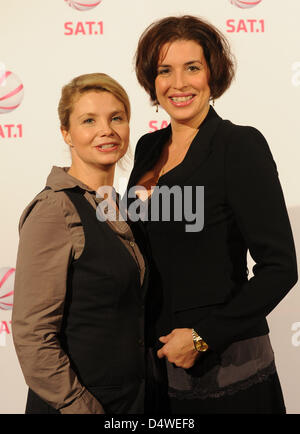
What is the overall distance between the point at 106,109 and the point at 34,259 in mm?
438

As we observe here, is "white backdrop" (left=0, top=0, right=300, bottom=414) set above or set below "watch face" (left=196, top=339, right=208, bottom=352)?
above

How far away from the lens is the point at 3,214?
223 centimetres

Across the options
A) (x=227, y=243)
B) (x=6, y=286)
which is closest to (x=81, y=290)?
(x=227, y=243)

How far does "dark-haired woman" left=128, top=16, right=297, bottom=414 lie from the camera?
1.33m

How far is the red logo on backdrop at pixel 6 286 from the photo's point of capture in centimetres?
225

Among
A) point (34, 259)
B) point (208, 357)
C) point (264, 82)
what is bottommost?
point (208, 357)

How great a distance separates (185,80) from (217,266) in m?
0.54

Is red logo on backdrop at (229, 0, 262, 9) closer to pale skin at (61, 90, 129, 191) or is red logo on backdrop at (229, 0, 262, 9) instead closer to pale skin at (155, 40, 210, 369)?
pale skin at (155, 40, 210, 369)

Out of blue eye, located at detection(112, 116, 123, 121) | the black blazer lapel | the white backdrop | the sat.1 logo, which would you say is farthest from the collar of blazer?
the sat.1 logo

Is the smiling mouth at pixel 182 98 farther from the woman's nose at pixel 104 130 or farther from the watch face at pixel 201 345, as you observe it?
the watch face at pixel 201 345

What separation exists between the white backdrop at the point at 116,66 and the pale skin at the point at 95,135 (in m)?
0.81

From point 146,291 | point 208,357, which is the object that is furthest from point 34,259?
point 208,357
